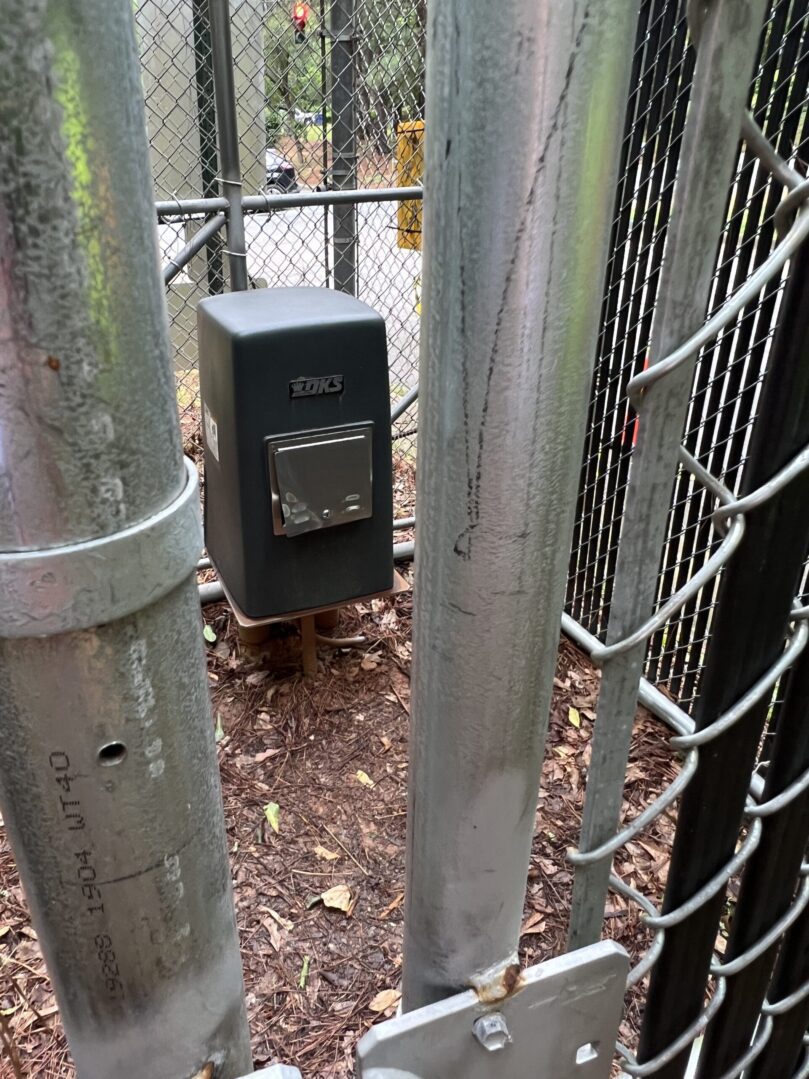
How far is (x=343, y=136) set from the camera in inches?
182

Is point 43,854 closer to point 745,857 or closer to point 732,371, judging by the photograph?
point 745,857

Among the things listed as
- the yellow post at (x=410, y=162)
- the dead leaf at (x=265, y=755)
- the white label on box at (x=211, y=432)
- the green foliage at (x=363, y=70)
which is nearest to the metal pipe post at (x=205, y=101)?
the green foliage at (x=363, y=70)

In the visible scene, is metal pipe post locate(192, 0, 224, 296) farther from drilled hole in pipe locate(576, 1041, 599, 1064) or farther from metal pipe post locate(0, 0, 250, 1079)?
drilled hole in pipe locate(576, 1041, 599, 1064)

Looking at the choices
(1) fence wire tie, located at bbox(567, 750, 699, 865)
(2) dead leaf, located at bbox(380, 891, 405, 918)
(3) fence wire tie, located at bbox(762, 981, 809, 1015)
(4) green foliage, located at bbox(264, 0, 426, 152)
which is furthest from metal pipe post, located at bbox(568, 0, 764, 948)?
(4) green foliage, located at bbox(264, 0, 426, 152)

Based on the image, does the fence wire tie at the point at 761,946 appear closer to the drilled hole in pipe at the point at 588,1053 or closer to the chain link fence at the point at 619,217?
→ the chain link fence at the point at 619,217

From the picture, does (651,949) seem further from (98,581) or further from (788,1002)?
(98,581)

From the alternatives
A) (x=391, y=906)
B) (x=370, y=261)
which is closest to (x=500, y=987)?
(x=391, y=906)

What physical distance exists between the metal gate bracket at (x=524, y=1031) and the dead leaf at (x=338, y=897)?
5.62 ft

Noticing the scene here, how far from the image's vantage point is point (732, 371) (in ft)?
9.21

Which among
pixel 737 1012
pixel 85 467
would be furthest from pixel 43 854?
pixel 737 1012

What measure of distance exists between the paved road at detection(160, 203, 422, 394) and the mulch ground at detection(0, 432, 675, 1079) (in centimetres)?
248

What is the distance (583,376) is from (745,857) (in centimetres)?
73

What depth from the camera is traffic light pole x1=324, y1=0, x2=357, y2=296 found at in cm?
437

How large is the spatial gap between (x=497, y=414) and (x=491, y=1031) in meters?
0.65
